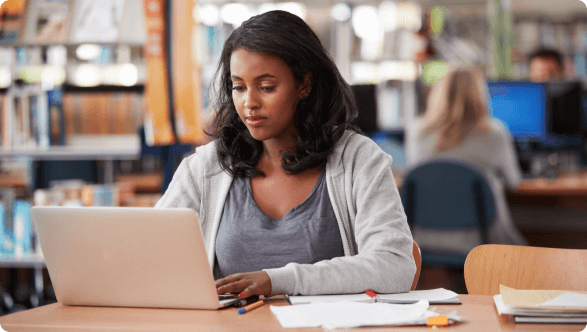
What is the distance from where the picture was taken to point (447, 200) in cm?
269

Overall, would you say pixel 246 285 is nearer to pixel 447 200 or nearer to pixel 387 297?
pixel 387 297

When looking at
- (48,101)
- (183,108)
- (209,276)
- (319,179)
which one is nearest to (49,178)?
(48,101)

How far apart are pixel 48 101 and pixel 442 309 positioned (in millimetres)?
2516

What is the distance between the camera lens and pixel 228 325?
3.05 ft

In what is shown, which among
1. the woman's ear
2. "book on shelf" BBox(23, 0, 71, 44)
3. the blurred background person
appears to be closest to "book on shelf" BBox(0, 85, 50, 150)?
"book on shelf" BBox(23, 0, 71, 44)

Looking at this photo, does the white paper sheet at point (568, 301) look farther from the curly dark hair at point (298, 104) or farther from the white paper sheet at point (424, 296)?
the curly dark hair at point (298, 104)

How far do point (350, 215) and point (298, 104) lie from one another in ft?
0.99

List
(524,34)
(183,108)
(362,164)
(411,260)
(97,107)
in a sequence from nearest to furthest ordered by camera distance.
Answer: (411,260) → (362,164) → (183,108) → (97,107) → (524,34)

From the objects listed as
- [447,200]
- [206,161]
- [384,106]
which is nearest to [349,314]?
[206,161]

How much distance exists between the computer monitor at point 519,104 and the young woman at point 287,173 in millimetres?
2394

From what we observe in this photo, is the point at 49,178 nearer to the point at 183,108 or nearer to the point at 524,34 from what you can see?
the point at 183,108

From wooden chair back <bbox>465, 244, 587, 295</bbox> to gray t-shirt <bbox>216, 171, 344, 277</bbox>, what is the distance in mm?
301

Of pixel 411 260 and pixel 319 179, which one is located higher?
pixel 319 179

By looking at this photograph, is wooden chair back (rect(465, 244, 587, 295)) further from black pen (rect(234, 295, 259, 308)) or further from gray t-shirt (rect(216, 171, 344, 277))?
black pen (rect(234, 295, 259, 308))
